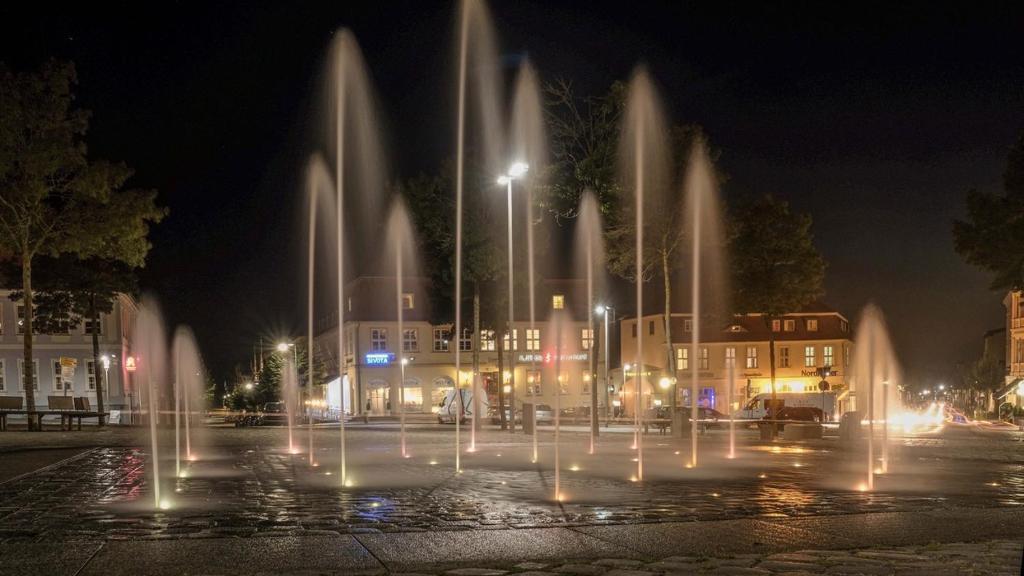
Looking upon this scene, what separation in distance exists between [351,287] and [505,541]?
74.9 m

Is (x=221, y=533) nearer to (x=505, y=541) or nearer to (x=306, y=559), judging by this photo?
(x=306, y=559)

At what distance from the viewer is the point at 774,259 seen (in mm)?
53375

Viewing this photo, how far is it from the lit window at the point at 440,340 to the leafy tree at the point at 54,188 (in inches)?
1802

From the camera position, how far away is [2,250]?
124ft

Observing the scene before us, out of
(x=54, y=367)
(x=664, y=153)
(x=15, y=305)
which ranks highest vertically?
(x=664, y=153)

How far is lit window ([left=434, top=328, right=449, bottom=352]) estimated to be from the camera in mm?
81688

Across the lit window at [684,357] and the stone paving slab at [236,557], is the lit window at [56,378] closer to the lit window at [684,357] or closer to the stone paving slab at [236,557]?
the lit window at [684,357]

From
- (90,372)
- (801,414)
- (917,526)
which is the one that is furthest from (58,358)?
(917,526)

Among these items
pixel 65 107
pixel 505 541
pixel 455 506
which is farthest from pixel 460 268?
pixel 505 541

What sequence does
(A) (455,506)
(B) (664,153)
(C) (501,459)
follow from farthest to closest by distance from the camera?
(B) (664,153), (C) (501,459), (A) (455,506)

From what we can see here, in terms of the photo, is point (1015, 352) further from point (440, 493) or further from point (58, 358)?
point (440, 493)

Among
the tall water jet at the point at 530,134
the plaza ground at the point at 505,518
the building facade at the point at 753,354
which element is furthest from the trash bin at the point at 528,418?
the building facade at the point at 753,354

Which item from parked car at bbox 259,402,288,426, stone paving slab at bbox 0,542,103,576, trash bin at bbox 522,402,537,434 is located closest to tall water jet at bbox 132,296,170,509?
parked car at bbox 259,402,288,426

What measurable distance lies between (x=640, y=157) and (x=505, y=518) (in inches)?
1060
